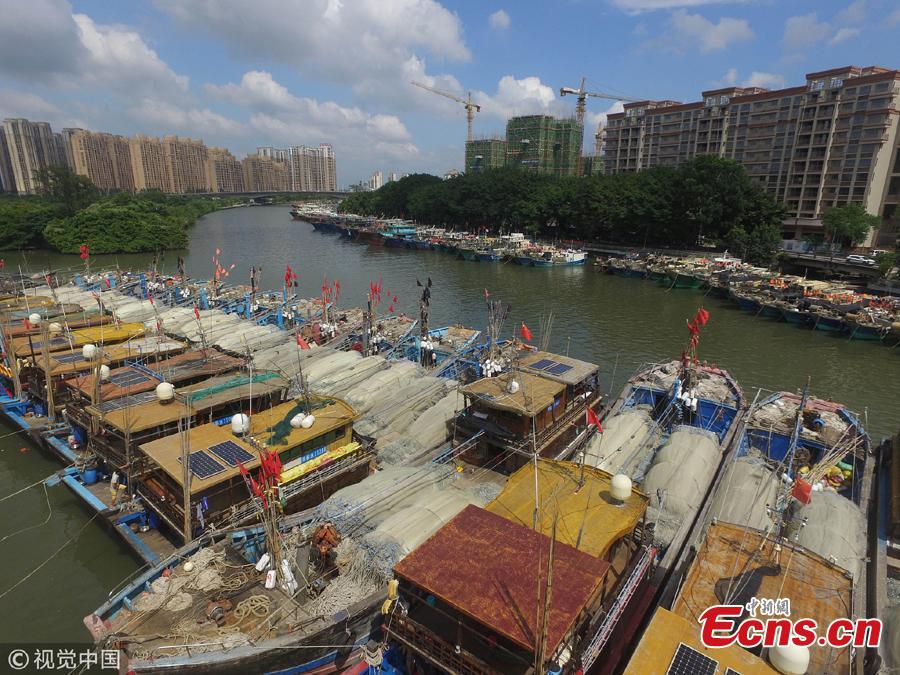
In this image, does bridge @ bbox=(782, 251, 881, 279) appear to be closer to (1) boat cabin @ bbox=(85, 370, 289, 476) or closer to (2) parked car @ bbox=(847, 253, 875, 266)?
(2) parked car @ bbox=(847, 253, 875, 266)

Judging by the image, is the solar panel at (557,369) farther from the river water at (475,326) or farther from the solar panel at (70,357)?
the solar panel at (70,357)

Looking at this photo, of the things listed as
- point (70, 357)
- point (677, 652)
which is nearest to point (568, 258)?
point (70, 357)

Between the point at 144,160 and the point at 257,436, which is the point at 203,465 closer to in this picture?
the point at 257,436

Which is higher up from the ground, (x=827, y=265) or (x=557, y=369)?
(x=557, y=369)

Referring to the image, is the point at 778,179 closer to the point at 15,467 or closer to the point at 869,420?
the point at 869,420

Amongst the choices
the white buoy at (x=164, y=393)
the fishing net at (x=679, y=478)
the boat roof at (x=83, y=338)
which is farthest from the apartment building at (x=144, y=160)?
the fishing net at (x=679, y=478)

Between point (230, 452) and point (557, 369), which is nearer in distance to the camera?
point (230, 452)
